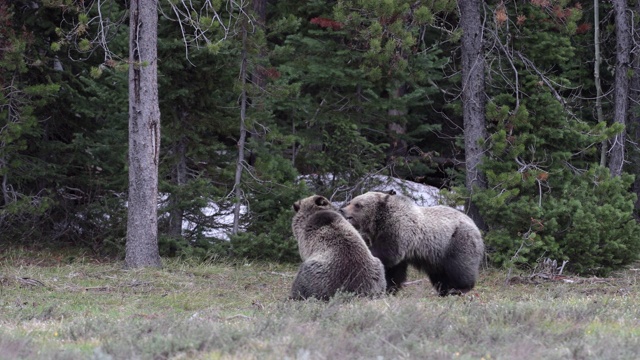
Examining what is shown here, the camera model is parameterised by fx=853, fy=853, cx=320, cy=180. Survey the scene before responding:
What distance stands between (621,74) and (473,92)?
16.5ft

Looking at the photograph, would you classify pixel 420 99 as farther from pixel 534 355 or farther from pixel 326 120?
pixel 534 355

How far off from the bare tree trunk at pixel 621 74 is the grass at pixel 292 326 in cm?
663

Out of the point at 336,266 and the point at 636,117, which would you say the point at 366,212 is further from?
the point at 636,117

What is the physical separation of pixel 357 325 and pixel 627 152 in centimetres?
1475

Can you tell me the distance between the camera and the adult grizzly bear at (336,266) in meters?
10.3

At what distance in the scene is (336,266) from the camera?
34.0 feet

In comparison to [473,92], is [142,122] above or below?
below

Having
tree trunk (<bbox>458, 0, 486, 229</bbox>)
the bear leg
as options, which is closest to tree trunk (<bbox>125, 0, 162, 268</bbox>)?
the bear leg

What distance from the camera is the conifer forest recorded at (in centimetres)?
1516

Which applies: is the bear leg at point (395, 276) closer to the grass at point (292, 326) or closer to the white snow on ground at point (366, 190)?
the grass at point (292, 326)

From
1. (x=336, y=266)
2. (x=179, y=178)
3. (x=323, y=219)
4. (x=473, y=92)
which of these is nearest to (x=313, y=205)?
(x=323, y=219)

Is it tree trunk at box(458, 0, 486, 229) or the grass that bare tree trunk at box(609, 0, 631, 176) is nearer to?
tree trunk at box(458, 0, 486, 229)

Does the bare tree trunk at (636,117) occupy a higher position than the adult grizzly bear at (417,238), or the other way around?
the bare tree trunk at (636,117)

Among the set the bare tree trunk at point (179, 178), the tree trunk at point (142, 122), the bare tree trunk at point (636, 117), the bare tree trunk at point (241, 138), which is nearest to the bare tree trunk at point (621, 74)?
the bare tree trunk at point (636, 117)
